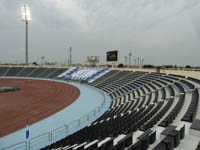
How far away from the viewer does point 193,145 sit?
3.81 m

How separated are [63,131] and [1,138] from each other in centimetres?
435

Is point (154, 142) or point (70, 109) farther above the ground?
point (154, 142)

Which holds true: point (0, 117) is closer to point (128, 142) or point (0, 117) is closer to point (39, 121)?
point (39, 121)

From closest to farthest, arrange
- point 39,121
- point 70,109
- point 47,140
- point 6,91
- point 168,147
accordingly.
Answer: point 168,147
point 47,140
point 39,121
point 70,109
point 6,91

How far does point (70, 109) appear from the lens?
14938 mm

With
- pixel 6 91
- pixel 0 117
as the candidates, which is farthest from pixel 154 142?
pixel 6 91

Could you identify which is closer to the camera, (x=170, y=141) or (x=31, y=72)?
(x=170, y=141)

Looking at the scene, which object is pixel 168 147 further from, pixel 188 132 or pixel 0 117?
pixel 0 117

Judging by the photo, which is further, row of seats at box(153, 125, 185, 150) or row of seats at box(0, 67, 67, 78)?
row of seats at box(0, 67, 67, 78)

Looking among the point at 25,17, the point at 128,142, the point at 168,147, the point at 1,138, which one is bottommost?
the point at 1,138

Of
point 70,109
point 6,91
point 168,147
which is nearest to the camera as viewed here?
point 168,147

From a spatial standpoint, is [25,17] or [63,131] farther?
[25,17]

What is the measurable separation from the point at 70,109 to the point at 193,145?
1307cm

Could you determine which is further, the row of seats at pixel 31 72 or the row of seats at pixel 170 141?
the row of seats at pixel 31 72
